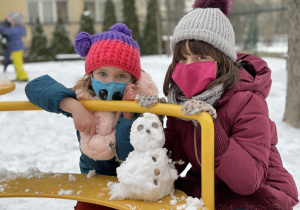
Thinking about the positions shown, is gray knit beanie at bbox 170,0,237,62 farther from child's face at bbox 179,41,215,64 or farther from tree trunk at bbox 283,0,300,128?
tree trunk at bbox 283,0,300,128

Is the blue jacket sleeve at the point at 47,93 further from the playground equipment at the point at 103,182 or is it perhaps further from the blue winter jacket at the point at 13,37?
the blue winter jacket at the point at 13,37

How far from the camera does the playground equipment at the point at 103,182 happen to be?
4.80 feet

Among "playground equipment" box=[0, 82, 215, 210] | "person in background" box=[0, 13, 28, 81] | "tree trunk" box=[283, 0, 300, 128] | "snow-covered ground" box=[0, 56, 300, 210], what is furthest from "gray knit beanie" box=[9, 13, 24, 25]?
"playground equipment" box=[0, 82, 215, 210]

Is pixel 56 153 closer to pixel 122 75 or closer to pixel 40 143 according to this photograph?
pixel 40 143

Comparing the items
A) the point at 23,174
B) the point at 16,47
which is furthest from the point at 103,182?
the point at 16,47

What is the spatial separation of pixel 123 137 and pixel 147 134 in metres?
0.36

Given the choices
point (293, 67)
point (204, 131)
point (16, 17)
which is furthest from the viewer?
point (16, 17)

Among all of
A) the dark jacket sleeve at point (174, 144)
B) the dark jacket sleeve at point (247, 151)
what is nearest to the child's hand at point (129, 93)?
the dark jacket sleeve at point (174, 144)

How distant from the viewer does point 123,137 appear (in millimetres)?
1935

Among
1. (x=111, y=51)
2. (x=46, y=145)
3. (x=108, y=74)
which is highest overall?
(x=111, y=51)

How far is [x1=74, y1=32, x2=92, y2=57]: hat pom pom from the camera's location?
2.08 meters

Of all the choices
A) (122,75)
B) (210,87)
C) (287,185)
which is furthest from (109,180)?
(287,185)

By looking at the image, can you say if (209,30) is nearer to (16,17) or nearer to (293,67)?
(293,67)

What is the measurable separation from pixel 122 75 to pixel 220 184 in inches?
31.5
